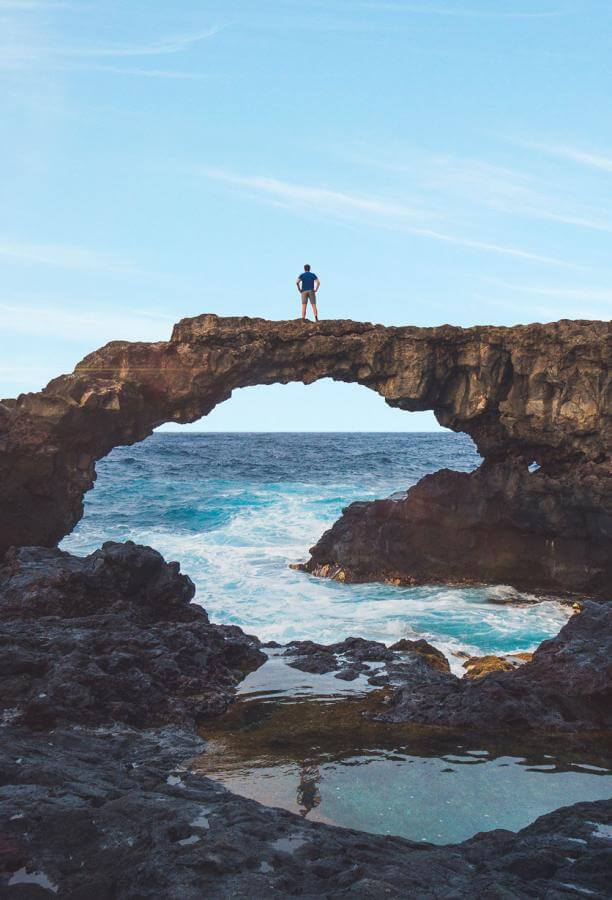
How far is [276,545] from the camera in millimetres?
28250

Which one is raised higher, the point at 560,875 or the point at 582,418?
the point at 582,418

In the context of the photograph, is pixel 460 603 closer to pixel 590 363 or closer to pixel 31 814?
pixel 590 363

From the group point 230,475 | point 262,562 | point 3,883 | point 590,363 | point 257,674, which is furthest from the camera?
point 230,475

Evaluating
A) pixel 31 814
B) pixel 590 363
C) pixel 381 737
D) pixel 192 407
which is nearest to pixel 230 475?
pixel 192 407

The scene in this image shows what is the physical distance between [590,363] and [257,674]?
1297 cm

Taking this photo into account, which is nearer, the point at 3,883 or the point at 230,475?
the point at 3,883

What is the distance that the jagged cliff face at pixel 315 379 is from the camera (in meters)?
18.9

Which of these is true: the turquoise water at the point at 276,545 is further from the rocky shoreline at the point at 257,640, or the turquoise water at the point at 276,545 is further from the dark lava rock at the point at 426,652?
the rocky shoreline at the point at 257,640

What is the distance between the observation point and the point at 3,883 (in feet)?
15.6

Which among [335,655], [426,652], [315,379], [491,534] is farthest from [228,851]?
[491,534]

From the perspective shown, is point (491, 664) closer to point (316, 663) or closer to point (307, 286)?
point (316, 663)

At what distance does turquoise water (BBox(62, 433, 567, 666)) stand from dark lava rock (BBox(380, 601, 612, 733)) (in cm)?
479

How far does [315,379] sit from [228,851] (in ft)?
52.7

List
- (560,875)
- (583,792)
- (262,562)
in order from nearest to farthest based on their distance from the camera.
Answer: (560,875), (583,792), (262,562)
